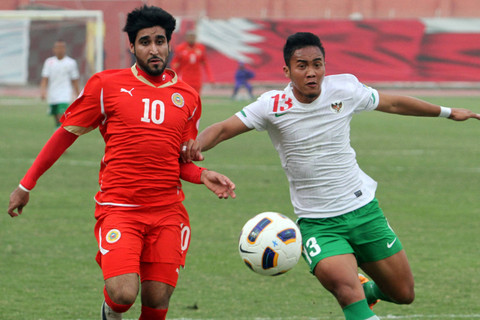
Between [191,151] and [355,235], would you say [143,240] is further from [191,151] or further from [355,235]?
[355,235]

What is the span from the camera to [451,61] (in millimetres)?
43688

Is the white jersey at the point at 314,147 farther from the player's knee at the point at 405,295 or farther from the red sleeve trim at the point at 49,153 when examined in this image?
the red sleeve trim at the point at 49,153

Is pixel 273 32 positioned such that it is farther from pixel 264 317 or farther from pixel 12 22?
pixel 264 317

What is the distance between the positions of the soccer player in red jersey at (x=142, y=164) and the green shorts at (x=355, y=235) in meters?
0.63

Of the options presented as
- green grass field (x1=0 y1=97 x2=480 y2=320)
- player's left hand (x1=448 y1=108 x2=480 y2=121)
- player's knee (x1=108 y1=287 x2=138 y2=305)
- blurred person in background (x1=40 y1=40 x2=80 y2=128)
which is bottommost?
blurred person in background (x1=40 y1=40 x2=80 y2=128)

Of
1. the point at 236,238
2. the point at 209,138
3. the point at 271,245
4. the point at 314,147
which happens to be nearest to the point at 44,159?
the point at 209,138

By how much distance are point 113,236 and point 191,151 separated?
75 cm

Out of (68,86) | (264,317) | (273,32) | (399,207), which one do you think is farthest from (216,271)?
(273,32)

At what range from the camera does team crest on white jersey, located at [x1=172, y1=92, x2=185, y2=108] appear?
527 centimetres

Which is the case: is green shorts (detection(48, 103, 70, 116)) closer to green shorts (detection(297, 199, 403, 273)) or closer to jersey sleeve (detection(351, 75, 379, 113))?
jersey sleeve (detection(351, 75, 379, 113))

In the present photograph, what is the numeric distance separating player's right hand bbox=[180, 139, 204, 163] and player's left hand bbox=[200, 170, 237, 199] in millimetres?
158

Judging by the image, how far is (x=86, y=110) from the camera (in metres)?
5.14

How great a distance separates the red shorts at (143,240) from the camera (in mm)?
4836

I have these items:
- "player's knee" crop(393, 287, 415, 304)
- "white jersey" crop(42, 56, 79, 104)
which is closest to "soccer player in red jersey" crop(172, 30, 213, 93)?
"white jersey" crop(42, 56, 79, 104)
